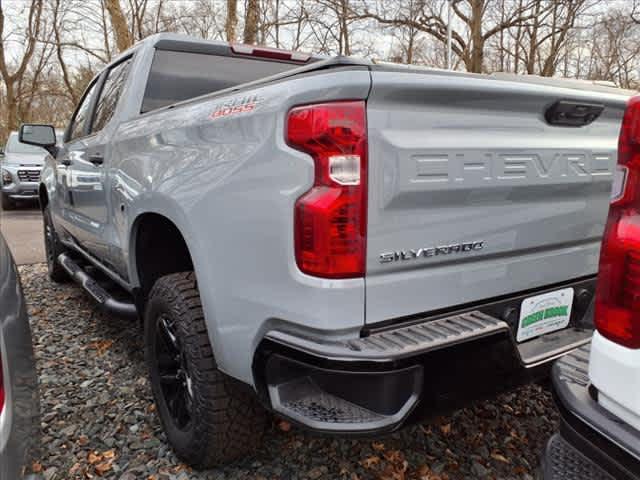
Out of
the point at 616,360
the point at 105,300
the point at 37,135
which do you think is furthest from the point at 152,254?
the point at 37,135

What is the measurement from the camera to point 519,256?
1814mm

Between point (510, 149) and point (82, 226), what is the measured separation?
304cm

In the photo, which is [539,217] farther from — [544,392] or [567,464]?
[544,392]

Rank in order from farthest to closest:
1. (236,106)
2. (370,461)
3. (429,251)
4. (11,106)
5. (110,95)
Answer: (11,106) < (110,95) < (370,461) < (236,106) < (429,251)

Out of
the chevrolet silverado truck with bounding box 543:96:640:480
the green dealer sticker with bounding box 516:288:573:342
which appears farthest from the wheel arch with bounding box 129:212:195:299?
the chevrolet silverado truck with bounding box 543:96:640:480

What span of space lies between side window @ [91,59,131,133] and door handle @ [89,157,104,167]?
24cm

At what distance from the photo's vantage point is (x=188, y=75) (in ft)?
10.0

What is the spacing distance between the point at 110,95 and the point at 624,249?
3271mm

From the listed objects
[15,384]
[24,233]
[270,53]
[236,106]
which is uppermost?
[270,53]

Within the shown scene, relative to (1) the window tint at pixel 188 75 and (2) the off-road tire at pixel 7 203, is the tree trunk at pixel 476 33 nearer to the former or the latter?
(2) the off-road tire at pixel 7 203

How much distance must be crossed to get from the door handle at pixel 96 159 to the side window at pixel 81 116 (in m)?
0.90

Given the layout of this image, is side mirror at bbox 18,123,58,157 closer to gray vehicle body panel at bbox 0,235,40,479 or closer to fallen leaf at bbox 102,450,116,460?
fallen leaf at bbox 102,450,116,460

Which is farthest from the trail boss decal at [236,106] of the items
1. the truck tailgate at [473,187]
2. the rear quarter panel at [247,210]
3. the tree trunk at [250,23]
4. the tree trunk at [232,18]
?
the tree trunk at [232,18]

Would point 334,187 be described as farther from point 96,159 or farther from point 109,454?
point 96,159
